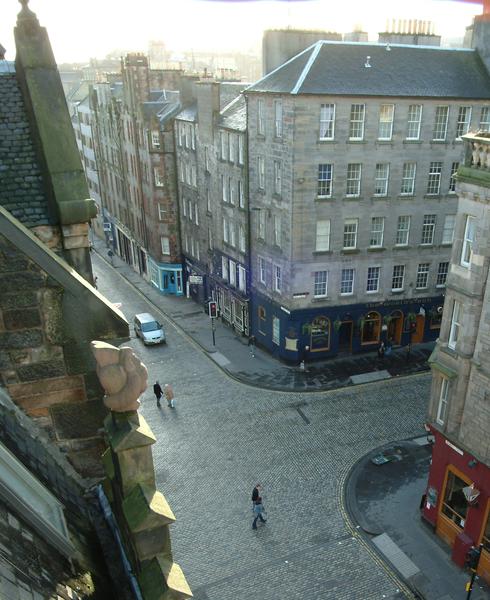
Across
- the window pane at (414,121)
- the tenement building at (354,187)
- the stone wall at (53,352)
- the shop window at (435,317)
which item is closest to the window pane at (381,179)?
the tenement building at (354,187)

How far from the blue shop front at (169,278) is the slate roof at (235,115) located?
14.4 meters

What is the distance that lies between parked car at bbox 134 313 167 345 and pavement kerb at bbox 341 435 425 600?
56.6ft

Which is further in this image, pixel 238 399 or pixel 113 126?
pixel 113 126

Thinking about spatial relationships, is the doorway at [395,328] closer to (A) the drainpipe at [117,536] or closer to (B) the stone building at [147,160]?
(B) the stone building at [147,160]

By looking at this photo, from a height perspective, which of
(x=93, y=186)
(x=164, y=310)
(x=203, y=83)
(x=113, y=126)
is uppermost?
(x=203, y=83)

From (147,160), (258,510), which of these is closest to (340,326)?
(258,510)

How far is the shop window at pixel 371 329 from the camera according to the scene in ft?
112

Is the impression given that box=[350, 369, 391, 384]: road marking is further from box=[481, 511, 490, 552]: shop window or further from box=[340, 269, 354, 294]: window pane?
box=[481, 511, 490, 552]: shop window

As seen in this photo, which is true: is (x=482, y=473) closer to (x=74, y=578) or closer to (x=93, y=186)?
(x=74, y=578)

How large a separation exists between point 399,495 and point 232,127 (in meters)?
24.6

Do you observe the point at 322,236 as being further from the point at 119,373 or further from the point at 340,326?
the point at 119,373

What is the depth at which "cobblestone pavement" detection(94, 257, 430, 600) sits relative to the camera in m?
17.5

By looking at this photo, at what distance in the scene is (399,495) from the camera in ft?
69.5

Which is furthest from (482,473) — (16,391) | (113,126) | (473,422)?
(113,126)
